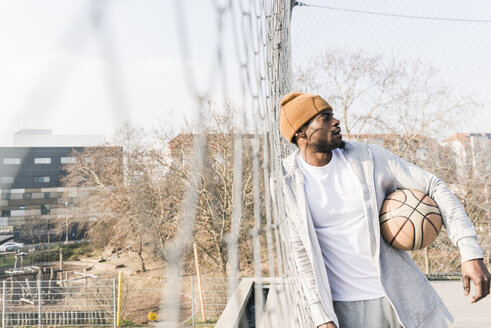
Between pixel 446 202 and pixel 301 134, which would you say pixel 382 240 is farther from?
pixel 301 134

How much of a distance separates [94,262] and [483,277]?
1480 cm

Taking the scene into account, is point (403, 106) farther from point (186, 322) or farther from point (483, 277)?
point (186, 322)

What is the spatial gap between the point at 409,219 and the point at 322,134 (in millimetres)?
243

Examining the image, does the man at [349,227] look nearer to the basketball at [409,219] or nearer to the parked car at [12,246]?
the basketball at [409,219]

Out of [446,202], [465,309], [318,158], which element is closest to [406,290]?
[446,202]

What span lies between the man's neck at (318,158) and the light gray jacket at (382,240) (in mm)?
32

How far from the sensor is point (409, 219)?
0.92 m

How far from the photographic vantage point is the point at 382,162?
928 mm

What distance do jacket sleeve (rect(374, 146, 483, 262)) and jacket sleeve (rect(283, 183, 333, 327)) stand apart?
0.23 meters

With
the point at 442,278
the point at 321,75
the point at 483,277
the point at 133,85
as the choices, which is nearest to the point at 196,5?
the point at 133,85

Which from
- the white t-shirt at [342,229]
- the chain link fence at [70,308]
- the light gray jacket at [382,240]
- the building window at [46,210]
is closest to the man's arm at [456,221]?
the light gray jacket at [382,240]

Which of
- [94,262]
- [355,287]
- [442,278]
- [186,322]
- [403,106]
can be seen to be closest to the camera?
[355,287]

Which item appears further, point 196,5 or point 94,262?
point 94,262

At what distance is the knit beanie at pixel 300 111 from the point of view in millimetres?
926
